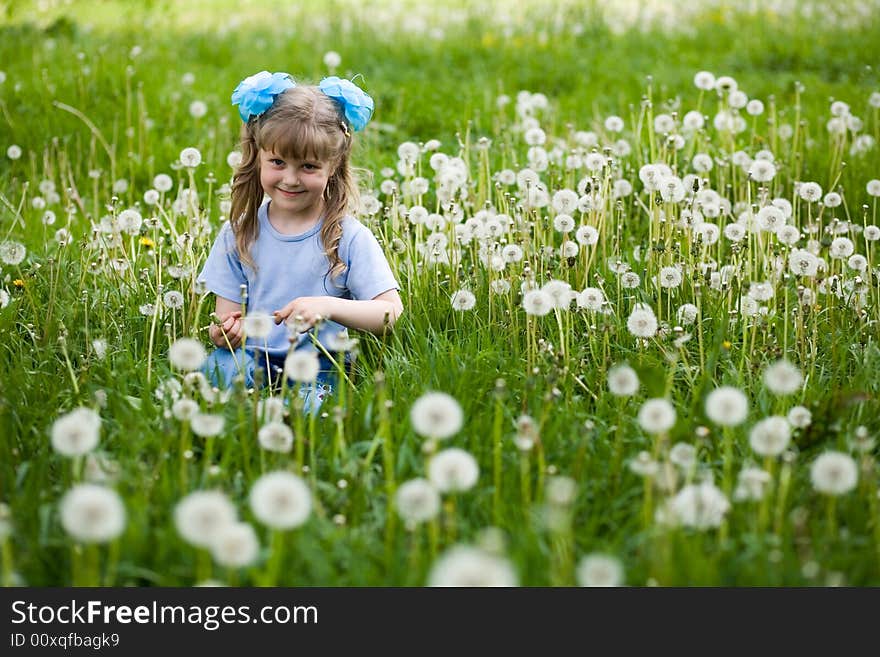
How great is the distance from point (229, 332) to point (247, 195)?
0.56 m

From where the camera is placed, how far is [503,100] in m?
5.26

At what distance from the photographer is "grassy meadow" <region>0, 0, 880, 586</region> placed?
77.3 inches

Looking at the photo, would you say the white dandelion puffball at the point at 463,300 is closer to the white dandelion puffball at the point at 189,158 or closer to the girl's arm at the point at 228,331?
the girl's arm at the point at 228,331

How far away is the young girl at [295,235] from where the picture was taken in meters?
3.21

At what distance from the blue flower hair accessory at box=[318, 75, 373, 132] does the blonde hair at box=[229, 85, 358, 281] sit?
2 cm

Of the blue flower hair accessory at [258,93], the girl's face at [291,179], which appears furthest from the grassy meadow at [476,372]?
the blue flower hair accessory at [258,93]

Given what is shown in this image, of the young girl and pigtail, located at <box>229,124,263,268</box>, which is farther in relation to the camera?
pigtail, located at <box>229,124,263,268</box>

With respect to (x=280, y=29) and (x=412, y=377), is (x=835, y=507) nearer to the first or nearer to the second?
(x=412, y=377)

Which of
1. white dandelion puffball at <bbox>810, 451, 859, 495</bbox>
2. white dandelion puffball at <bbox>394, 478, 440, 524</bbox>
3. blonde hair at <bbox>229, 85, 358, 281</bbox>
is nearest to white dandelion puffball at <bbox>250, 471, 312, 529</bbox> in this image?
white dandelion puffball at <bbox>394, 478, 440, 524</bbox>

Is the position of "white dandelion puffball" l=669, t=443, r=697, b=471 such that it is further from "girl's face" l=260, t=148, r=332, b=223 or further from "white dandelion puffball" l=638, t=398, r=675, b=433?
"girl's face" l=260, t=148, r=332, b=223

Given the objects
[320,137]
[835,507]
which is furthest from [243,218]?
[835,507]

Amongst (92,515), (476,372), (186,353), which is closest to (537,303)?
(476,372)

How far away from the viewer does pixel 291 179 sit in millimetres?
3256

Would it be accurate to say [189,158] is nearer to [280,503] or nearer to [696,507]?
[280,503]
